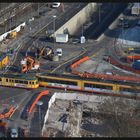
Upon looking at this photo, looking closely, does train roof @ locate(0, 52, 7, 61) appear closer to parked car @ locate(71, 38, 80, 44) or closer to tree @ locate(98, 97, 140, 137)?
parked car @ locate(71, 38, 80, 44)

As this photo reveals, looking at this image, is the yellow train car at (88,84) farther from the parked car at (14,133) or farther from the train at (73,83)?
the parked car at (14,133)

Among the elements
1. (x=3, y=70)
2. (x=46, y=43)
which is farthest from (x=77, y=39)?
(x=3, y=70)

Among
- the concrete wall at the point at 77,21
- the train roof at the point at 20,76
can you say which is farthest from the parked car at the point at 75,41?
the train roof at the point at 20,76

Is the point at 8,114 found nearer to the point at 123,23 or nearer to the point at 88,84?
the point at 88,84

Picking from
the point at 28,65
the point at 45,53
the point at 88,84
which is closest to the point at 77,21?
the point at 45,53

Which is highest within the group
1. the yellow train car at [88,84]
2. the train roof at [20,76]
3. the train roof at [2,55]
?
the train roof at [2,55]

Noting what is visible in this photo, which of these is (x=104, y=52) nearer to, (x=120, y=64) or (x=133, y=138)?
(x=120, y=64)
